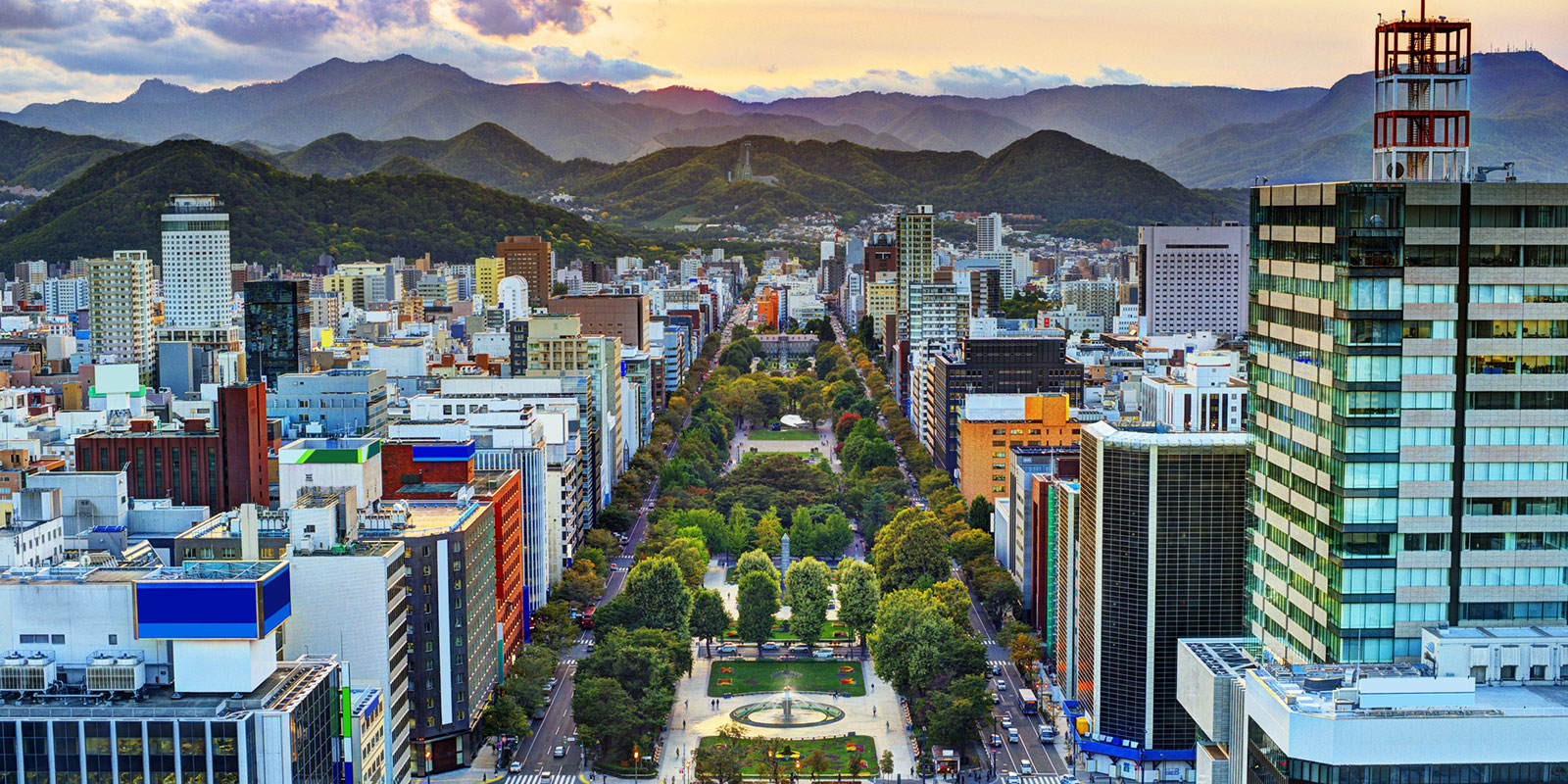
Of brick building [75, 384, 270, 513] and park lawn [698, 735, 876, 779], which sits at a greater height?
brick building [75, 384, 270, 513]

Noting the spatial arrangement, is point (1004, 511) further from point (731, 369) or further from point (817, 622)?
point (731, 369)

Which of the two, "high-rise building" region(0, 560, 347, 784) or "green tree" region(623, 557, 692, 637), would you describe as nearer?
"high-rise building" region(0, 560, 347, 784)

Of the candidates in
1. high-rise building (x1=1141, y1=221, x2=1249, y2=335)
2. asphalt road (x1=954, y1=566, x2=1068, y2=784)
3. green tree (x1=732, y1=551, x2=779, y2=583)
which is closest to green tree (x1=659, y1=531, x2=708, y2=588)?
green tree (x1=732, y1=551, x2=779, y2=583)

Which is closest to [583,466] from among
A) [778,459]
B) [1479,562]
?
[778,459]

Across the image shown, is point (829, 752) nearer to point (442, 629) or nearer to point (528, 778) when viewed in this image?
point (528, 778)

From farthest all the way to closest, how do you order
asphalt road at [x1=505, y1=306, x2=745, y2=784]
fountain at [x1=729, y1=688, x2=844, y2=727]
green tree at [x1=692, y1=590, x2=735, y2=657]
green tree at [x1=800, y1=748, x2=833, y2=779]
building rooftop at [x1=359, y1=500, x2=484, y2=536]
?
green tree at [x1=692, y1=590, x2=735, y2=657], fountain at [x1=729, y1=688, x2=844, y2=727], asphalt road at [x1=505, y1=306, x2=745, y2=784], green tree at [x1=800, y1=748, x2=833, y2=779], building rooftop at [x1=359, y1=500, x2=484, y2=536]

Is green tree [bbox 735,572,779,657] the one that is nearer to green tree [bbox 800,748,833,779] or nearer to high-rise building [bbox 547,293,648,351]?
green tree [bbox 800,748,833,779]

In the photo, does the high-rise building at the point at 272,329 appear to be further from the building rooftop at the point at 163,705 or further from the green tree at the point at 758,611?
the building rooftop at the point at 163,705
